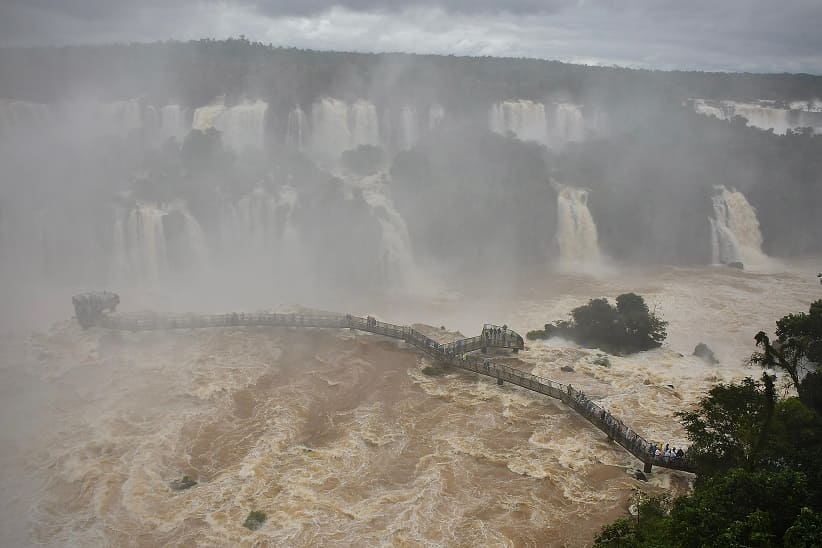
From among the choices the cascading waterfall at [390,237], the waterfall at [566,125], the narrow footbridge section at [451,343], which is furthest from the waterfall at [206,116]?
the waterfall at [566,125]

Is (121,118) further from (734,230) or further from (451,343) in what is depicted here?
(734,230)

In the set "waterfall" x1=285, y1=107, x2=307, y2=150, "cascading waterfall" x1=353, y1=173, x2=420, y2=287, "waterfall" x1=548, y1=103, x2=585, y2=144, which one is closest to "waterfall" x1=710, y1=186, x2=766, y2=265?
"waterfall" x1=548, y1=103, x2=585, y2=144

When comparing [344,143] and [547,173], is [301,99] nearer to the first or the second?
[344,143]

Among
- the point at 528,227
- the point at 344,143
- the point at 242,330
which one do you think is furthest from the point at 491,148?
the point at 242,330

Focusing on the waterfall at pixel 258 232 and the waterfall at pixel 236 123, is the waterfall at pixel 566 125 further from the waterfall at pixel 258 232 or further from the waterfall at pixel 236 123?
the waterfall at pixel 258 232

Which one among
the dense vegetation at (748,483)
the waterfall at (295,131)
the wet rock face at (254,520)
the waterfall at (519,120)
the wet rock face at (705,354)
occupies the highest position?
the waterfall at (519,120)

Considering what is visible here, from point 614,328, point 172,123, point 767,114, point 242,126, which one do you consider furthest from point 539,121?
point 614,328
